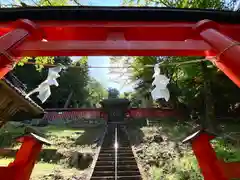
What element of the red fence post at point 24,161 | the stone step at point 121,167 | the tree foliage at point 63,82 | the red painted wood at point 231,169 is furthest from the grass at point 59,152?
the tree foliage at point 63,82

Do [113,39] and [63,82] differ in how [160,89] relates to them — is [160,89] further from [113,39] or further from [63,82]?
[63,82]

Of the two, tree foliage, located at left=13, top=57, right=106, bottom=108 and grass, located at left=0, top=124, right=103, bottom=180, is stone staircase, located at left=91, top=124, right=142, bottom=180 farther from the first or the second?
tree foliage, located at left=13, top=57, right=106, bottom=108

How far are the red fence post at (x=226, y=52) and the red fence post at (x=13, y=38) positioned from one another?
4.20 feet

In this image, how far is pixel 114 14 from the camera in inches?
82.7

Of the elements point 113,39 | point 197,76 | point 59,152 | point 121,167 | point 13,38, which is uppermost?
point 197,76

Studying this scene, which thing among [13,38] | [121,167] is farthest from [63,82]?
[13,38]

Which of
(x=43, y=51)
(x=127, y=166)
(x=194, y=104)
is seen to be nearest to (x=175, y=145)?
(x=127, y=166)

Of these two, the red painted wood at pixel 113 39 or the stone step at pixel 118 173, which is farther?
the stone step at pixel 118 173

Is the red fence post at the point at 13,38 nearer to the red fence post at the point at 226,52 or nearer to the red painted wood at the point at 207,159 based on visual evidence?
the red fence post at the point at 226,52

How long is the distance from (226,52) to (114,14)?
3.41ft

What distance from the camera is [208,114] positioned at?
15008 mm

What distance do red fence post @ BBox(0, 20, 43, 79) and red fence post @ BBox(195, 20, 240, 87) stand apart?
128 centimetres

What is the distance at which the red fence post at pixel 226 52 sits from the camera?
132 cm

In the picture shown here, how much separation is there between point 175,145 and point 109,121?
15211 mm
